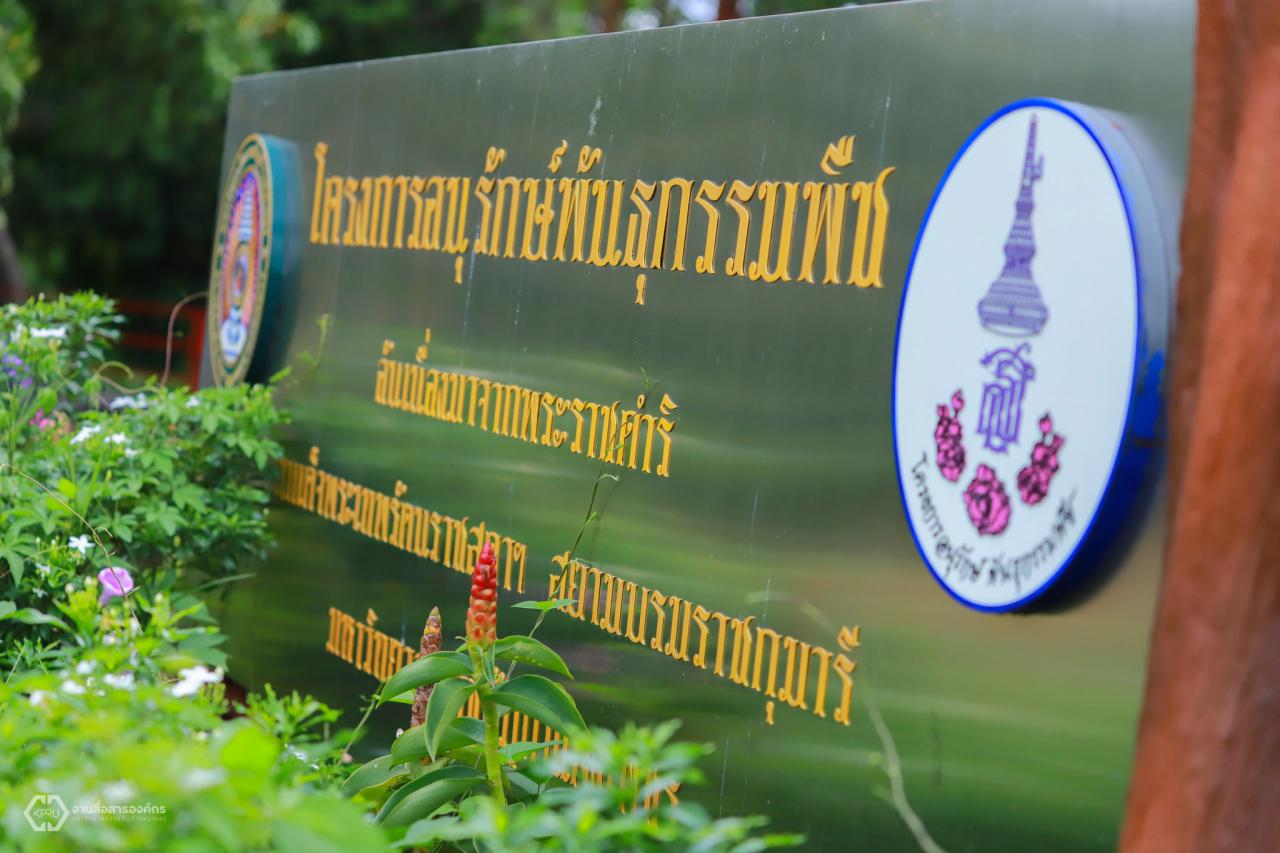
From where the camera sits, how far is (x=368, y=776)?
297cm

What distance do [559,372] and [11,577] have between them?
4.67 ft

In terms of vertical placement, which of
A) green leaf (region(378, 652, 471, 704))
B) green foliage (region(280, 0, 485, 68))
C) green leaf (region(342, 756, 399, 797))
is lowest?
green leaf (region(342, 756, 399, 797))

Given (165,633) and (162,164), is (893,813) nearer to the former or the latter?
(165,633)

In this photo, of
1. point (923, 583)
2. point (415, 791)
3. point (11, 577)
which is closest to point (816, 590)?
point (923, 583)

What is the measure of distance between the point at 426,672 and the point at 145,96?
13.5 metres

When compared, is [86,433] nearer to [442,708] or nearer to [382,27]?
[442,708]

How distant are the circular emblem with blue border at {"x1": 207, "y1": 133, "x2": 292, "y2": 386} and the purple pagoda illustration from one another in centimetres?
367

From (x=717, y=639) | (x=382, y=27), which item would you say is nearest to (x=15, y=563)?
(x=717, y=639)

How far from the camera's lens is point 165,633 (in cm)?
215

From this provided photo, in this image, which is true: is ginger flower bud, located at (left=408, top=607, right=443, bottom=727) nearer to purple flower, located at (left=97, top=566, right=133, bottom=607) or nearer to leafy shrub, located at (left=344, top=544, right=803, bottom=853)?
leafy shrub, located at (left=344, top=544, right=803, bottom=853)

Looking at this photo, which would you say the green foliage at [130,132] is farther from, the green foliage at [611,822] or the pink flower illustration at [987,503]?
the green foliage at [611,822]

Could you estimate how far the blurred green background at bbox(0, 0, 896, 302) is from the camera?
13.3m

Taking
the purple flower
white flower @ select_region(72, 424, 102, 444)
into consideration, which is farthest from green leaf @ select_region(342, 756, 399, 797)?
white flower @ select_region(72, 424, 102, 444)

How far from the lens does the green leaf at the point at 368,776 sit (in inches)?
116
